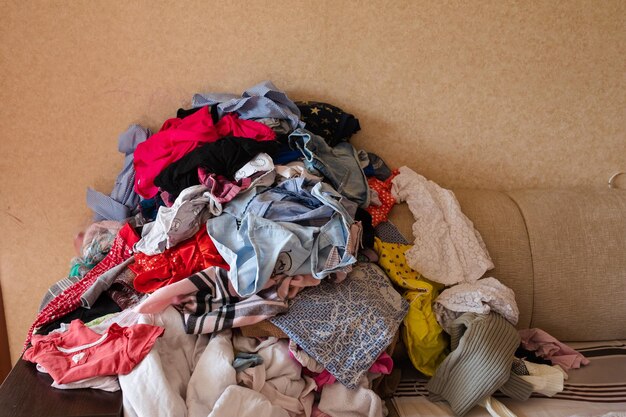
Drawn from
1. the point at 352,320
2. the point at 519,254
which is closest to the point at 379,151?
the point at 519,254

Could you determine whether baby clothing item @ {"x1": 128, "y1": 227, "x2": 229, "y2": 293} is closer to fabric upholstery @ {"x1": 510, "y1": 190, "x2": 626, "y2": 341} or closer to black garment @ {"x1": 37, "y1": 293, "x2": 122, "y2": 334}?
black garment @ {"x1": 37, "y1": 293, "x2": 122, "y2": 334}

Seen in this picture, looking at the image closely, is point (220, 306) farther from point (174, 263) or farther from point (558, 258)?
point (558, 258)

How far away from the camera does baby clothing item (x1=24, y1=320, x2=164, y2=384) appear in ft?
3.14

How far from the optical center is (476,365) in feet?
3.96

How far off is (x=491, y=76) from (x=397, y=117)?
1.21 ft

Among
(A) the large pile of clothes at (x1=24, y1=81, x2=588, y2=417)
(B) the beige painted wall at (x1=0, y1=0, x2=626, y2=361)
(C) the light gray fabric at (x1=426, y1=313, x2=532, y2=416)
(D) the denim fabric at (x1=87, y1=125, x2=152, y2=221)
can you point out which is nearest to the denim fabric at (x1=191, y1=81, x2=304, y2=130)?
(A) the large pile of clothes at (x1=24, y1=81, x2=588, y2=417)

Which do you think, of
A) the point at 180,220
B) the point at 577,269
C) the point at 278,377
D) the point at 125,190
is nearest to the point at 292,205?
the point at 180,220

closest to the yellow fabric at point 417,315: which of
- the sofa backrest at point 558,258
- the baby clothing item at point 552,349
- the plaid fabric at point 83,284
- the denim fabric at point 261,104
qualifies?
the sofa backrest at point 558,258

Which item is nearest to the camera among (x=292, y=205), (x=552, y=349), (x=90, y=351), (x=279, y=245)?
(x=90, y=351)

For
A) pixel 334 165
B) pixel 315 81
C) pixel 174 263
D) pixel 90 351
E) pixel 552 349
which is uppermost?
pixel 315 81

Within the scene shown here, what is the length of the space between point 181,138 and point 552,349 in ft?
4.51

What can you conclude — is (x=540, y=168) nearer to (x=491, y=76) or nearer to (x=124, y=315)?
(x=491, y=76)

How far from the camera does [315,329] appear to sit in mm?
1120

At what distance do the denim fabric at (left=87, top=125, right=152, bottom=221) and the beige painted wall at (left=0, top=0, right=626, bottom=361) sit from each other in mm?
83
